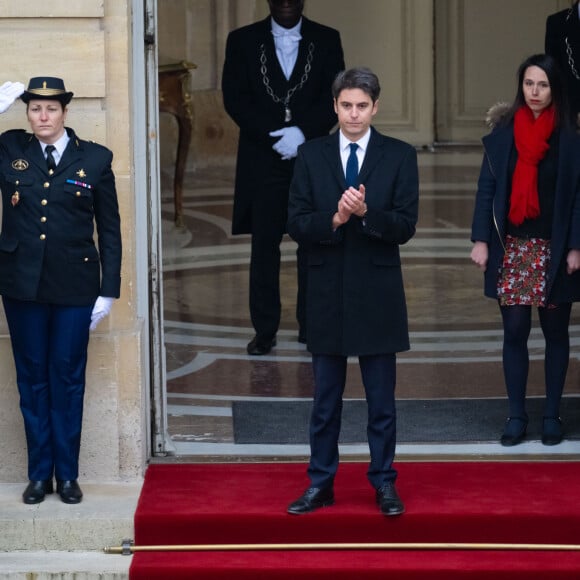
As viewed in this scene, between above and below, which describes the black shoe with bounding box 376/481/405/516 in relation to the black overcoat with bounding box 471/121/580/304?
below

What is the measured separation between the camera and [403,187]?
542 cm

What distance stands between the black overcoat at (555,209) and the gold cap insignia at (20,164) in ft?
6.00

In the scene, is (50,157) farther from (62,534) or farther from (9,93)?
(62,534)

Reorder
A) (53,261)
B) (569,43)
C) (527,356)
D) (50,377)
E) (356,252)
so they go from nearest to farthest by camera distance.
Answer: (356,252) < (53,261) < (50,377) < (527,356) < (569,43)

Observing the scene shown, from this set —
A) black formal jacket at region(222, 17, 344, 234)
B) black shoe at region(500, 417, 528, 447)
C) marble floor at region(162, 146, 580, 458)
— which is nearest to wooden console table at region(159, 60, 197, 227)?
marble floor at region(162, 146, 580, 458)

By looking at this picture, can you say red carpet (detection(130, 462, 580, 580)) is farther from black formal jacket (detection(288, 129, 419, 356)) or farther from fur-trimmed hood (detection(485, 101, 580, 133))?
fur-trimmed hood (detection(485, 101, 580, 133))

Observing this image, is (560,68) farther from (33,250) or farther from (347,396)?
(33,250)

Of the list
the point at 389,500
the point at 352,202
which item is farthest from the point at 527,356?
the point at 352,202

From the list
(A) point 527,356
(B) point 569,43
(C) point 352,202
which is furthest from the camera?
(B) point 569,43

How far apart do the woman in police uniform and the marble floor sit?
0.73 m

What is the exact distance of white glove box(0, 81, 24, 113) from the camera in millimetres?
5574

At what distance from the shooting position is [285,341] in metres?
8.55

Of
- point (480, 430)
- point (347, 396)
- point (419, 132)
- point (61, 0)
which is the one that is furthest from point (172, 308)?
point (419, 132)

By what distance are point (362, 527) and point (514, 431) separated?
3.77ft
